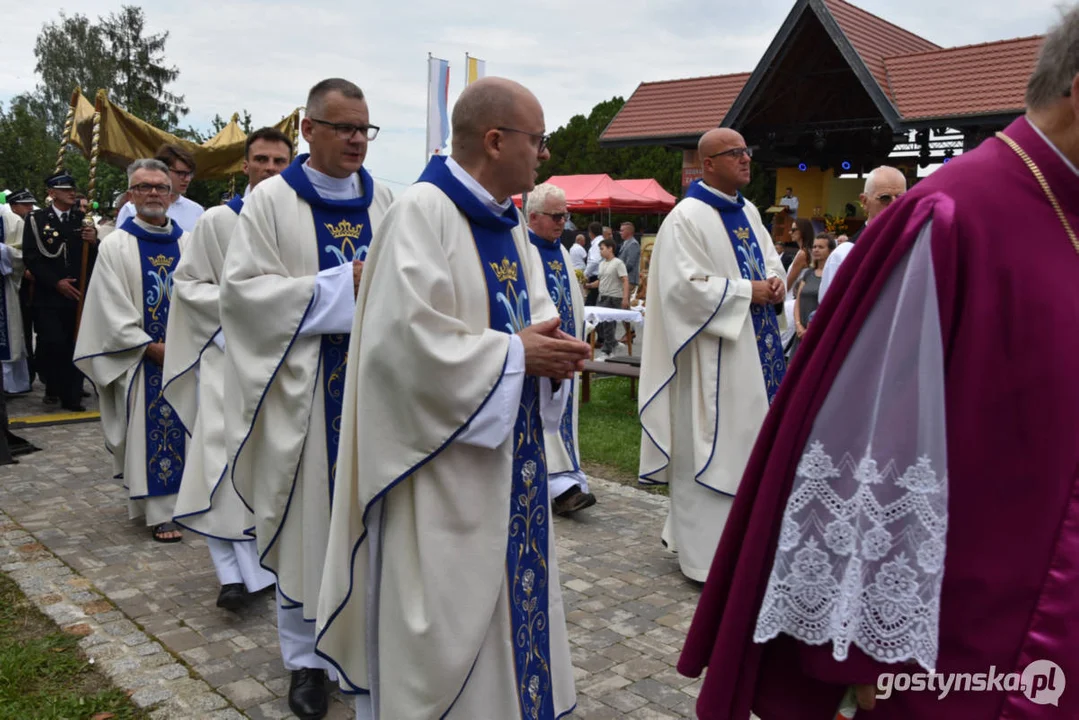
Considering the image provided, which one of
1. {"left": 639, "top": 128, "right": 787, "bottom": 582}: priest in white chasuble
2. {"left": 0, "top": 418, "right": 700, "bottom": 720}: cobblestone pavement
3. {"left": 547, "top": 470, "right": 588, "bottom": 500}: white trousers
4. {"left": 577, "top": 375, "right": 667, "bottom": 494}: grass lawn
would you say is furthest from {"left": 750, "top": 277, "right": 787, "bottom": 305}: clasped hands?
{"left": 577, "top": 375, "right": 667, "bottom": 494}: grass lawn

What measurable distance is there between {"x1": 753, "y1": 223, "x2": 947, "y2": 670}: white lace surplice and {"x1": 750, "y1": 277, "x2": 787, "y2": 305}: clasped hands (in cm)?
333

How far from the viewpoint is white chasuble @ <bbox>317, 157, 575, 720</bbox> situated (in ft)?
8.06

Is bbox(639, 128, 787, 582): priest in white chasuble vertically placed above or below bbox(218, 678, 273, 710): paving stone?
above

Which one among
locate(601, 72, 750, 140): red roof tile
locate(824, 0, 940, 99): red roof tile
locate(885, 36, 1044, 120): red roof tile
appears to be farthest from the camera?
locate(601, 72, 750, 140): red roof tile

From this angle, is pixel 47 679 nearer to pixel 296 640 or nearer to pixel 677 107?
pixel 296 640

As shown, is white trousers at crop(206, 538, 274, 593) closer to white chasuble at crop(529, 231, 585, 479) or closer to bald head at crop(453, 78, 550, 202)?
white chasuble at crop(529, 231, 585, 479)

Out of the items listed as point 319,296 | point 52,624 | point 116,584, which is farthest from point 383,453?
point 116,584

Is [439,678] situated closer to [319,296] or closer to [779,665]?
[779,665]

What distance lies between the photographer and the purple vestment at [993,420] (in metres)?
1.64

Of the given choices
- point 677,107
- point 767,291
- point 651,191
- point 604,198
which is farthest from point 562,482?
point 651,191

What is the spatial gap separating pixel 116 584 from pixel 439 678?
9.89 ft

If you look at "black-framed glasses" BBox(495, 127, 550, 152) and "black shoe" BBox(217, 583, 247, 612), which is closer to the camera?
"black-framed glasses" BBox(495, 127, 550, 152)

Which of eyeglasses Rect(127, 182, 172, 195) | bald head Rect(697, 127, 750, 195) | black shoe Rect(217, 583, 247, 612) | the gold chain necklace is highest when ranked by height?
bald head Rect(697, 127, 750, 195)

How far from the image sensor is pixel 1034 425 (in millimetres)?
1652
